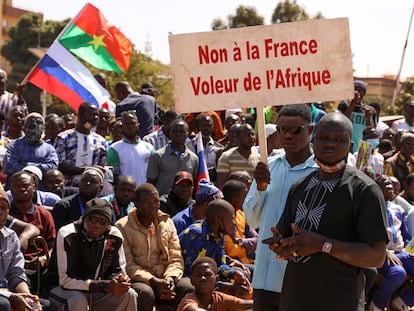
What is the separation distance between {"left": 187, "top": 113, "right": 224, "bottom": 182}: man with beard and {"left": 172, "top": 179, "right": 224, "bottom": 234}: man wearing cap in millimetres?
1819

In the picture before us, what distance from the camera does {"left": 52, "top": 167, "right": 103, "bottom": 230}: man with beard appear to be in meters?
7.97

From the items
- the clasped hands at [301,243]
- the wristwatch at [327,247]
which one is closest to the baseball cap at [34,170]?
the clasped hands at [301,243]

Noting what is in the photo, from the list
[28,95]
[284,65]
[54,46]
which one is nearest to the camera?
[284,65]

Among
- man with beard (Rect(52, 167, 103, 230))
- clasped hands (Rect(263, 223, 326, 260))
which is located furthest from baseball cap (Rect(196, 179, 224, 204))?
clasped hands (Rect(263, 223, 326, 260))

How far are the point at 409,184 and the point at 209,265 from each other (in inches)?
162

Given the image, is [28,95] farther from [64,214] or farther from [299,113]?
[299,113]

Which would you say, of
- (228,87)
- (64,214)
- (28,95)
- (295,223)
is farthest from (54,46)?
(28,95)

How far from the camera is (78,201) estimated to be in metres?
8.06

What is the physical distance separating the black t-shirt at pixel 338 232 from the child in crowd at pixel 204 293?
9.26ft

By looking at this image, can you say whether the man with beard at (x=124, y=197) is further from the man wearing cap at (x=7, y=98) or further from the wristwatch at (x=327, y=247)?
the wristwatch at (x=327, y=247)

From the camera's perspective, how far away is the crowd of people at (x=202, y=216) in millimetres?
3934

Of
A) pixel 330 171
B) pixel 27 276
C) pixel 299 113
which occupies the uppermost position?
pixel 299 113

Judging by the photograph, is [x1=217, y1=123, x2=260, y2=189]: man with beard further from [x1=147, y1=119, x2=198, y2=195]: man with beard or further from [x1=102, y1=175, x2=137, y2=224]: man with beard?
[x1=102, y1=175, x2=137, y2=224]: man with beard

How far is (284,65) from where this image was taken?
17.2ft
